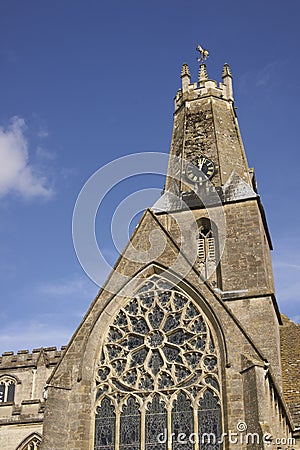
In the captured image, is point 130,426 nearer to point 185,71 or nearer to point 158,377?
point 158,377

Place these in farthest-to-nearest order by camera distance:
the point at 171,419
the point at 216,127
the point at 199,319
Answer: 1. the point at 216,127
2. the point at 199,319
3. the point at 171,419

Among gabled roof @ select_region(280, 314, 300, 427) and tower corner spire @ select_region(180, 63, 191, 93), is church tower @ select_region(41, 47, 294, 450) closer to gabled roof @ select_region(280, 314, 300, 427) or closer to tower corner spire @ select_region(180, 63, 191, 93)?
gabled roof @ select_region(280, 314, 300, 427)

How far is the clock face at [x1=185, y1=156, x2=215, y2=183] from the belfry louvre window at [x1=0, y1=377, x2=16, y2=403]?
15593mm

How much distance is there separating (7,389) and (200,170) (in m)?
16.5

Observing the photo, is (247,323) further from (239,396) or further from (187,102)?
(187,102)

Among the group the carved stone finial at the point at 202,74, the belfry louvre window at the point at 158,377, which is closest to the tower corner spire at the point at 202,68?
the carved stone finial at the point at 202,74

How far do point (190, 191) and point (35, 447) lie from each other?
13339 millimetres

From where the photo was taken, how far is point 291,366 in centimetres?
2498

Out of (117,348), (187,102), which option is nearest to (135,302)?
(117,348)

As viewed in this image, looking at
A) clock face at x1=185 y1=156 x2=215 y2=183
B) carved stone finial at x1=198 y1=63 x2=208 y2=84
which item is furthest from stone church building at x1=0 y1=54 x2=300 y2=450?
carved stone finial at x1=198 y1=63 x2=208 y2=84

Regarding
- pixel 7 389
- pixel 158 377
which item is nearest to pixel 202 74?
pixel 158 377

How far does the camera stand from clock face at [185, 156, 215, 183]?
1153 inches

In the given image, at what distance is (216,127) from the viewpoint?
3139cm

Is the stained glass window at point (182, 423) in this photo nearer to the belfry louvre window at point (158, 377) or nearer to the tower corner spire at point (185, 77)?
the belfry louvre window at point (158, 377)
